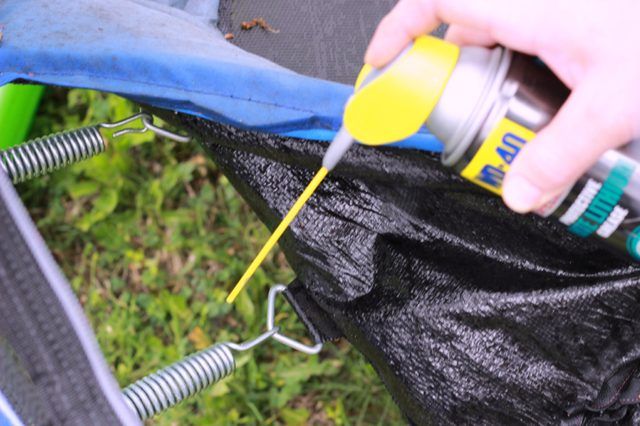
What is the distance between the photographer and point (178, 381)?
790 mm

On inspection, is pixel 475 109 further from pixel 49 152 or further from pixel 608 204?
pixel 49 152

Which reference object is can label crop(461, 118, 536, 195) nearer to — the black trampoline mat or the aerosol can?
the aerosol can

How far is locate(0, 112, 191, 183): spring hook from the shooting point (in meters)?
0.86

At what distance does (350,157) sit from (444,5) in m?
0.21

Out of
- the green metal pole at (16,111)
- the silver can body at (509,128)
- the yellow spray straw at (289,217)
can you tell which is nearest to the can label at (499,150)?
the silver can body at (509,128)

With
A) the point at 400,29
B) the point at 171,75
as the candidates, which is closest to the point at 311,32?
the point at 171,75

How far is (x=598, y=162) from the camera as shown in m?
0.63

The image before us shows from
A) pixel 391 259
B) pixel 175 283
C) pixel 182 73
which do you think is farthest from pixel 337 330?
pixel 175 283

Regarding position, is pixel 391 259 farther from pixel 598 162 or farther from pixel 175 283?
pixel 175 283

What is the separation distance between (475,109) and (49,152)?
1.64ft

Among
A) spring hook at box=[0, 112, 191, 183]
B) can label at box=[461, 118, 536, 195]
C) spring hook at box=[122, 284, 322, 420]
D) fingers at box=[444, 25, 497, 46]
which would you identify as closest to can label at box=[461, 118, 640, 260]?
can label at box=[461, 118, 536, 195]

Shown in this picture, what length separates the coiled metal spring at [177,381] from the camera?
76 cm

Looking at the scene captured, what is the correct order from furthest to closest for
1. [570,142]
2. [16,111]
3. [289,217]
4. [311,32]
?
[16,111] → [311,32] → [289,217] → [570,142]

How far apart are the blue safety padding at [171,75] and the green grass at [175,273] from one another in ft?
1.84
